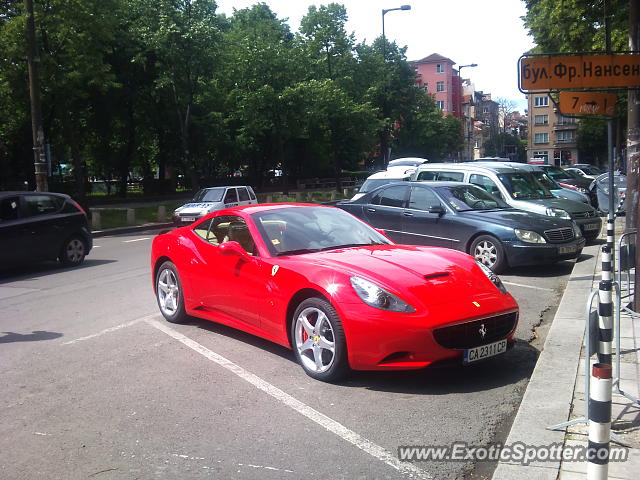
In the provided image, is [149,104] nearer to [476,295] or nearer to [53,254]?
[53,254]

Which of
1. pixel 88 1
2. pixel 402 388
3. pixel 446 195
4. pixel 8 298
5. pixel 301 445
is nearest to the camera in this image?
pixel 301 445

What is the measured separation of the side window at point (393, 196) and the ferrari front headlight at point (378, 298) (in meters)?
6.98

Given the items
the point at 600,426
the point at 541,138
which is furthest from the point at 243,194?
the point at 541,138

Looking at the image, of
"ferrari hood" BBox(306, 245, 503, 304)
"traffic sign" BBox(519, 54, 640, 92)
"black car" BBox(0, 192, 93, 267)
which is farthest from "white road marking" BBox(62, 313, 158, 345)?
"black car" BBox(0, 192, 93, 267)

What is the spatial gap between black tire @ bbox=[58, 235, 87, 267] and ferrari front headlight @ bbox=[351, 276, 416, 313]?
32.4 ft

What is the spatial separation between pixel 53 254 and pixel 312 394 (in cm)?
972

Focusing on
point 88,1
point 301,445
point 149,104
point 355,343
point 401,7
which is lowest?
point 301,445

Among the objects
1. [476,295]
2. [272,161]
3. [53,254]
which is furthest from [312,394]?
[272,161]

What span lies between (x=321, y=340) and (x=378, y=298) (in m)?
0.63

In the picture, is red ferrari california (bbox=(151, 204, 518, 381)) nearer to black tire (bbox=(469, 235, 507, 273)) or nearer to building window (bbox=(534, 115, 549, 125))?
black tire (bbox=(469, 235, 507, 273))

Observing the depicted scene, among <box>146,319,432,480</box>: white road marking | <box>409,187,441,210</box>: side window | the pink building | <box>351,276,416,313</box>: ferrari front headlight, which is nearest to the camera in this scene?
<box>146,319,432,480</box>: white road marking

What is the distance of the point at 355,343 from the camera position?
16.2ft

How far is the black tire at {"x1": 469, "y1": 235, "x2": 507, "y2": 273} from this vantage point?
10.4 metres

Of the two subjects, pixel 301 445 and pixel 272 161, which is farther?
pixel 272 161
